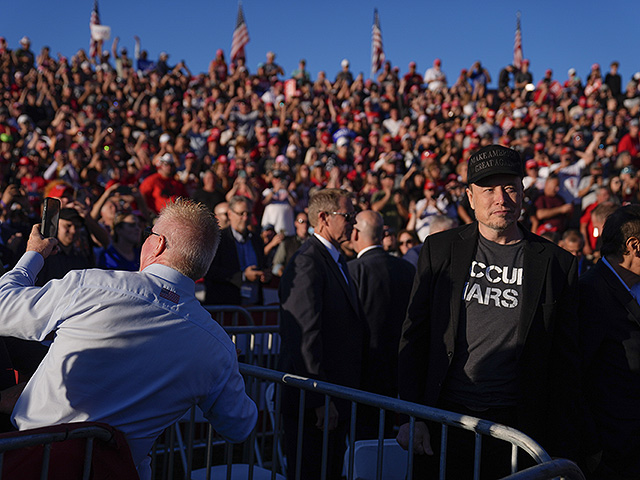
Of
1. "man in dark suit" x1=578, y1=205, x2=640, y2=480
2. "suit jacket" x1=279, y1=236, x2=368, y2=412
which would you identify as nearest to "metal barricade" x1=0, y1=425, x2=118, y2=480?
"suit jacket" x1=279, y1=236, x2=368, y2=412

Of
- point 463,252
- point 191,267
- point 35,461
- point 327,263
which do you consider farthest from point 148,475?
point 327,263

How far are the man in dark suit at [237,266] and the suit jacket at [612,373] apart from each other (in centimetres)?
419

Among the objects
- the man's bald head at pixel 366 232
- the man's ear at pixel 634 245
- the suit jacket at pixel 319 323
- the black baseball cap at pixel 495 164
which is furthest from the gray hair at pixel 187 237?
the man's bald head at pixel 366 232

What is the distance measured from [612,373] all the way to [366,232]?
8.28ft

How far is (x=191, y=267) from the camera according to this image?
2551 mm

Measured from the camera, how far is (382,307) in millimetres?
5195

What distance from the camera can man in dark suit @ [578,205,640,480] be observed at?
3.30 meters

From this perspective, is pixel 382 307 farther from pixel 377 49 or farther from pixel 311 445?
pixel 377 49

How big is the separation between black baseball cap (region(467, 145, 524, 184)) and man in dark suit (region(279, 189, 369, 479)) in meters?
1.33

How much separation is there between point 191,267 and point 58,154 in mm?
8889

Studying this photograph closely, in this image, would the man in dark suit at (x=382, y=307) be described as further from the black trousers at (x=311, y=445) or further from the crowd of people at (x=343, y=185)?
the black trousers at (x=311, y=445)

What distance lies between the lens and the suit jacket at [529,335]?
3.16 m

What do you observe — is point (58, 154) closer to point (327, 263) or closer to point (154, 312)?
point (327, 263)

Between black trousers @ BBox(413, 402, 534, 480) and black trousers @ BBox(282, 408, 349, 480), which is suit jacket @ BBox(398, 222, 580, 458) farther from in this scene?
black trousers @ BBox(282, 408, 349, 480)
